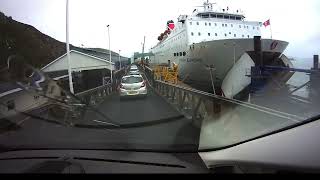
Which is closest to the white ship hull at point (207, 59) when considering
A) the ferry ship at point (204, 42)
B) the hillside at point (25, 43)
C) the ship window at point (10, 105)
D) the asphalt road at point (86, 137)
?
the ferry ship at point (204, 42)

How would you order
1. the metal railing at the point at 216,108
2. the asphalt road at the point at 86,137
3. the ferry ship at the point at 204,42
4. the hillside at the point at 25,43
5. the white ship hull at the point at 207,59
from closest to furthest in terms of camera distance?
1. the metal railing at the point at 216,108
2. the asphalt road at the point at 86,137
3. the hillside at the point at 25,43
4. the white ship hull at the point at 207,59
5. the ferry ship at the point at 204,42

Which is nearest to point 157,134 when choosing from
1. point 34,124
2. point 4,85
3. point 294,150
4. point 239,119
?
point 239,119

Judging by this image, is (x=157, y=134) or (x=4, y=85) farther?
(x=157, y=134)

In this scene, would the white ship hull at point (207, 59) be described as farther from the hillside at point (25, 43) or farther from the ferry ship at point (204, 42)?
the hillside at point (25, 43)

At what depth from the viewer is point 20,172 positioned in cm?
354

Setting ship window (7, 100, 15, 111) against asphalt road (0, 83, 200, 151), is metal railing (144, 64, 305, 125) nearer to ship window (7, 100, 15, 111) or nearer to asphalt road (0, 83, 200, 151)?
asphalt road (0, 83, 200, 151)

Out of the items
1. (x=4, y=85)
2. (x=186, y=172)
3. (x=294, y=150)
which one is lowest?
(x=186, y=172)

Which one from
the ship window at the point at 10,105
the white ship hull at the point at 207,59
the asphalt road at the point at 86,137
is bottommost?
the asphalt road at the point at 86,137

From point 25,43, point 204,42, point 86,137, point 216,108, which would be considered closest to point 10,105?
point 86,137

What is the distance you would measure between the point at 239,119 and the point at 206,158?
962mm

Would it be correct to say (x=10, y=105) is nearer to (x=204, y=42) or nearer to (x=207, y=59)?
(x=207, y=59)

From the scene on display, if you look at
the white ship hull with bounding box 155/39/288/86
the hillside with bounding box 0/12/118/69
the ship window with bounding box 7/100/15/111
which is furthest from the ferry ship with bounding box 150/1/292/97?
the ship window with bounding box 7/100/15/111

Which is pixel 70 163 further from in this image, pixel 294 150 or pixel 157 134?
pixel 294 150

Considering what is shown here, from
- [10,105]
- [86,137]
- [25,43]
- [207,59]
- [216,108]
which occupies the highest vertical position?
[25,43]
